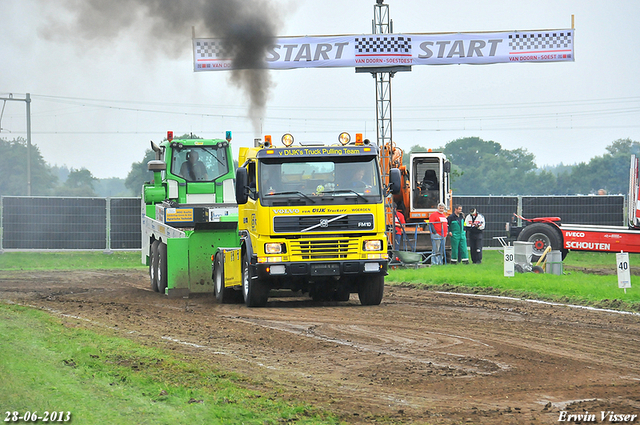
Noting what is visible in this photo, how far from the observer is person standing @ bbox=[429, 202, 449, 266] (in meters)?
25.8

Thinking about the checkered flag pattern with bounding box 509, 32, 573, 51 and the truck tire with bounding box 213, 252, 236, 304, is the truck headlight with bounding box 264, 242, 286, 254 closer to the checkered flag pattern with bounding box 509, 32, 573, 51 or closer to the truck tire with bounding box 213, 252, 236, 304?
the truck tire with bounding box 213, 252, 236, 304

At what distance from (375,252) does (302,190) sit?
67.4 inches

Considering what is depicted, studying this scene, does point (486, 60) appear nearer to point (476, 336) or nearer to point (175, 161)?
point (175, 161)

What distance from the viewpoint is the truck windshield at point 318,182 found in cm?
1470

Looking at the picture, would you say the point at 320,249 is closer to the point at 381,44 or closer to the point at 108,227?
the point at 381,44

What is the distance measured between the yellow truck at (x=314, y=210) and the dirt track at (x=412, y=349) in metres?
0.84

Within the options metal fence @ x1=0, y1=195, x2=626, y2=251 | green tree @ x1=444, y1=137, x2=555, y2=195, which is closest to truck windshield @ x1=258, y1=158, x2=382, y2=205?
metal fence @ x1=0, y1=195, x2=626, y2=251

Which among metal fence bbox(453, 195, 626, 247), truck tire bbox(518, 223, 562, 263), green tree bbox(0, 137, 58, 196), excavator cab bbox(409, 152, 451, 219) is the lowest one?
truck tire bbox(518, 223, 562, 263)

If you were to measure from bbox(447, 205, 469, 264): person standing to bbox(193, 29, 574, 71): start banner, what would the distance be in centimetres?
536

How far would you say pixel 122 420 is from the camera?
6.54 meters

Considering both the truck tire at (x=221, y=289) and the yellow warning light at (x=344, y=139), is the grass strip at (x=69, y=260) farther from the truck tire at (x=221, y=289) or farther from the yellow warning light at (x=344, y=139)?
the yellow warning light at (x=344, y=139)

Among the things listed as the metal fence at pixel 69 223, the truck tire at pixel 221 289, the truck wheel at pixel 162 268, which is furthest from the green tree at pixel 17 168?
the truck tire at pixel 221 289

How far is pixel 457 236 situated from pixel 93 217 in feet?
50.8

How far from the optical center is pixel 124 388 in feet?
25.6
